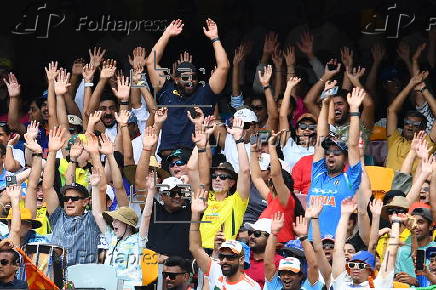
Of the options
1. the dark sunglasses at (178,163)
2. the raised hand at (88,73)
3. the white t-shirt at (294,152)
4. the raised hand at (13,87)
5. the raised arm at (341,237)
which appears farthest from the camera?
the raised hand at (13,87)

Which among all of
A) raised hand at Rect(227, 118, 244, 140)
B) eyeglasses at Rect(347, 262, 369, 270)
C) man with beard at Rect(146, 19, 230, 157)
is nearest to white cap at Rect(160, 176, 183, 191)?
raised hand at Rect(227, 118, 244, 140)

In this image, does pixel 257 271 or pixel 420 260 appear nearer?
pixel 420 260

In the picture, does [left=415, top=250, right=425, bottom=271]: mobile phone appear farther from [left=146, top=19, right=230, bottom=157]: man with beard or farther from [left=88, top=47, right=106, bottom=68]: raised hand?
[left=88, top=47, right=106, bottom=68]: raised hand

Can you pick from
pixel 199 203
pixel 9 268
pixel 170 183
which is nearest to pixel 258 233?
pixel 199 203

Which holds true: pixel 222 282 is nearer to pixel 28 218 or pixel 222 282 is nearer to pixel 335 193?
pixel 335 193

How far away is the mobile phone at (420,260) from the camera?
2005 centimetres

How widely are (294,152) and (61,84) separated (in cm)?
311

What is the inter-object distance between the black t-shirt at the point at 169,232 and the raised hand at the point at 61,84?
3061 millimetres

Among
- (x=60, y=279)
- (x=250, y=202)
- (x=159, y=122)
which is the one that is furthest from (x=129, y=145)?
(x=60, y=279)

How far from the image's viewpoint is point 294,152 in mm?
23156

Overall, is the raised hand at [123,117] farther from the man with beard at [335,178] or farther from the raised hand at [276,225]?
the raised hand at [276,225]

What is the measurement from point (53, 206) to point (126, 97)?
209cm

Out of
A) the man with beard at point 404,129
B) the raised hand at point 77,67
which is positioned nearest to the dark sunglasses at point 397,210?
the man with beard at point 404,129

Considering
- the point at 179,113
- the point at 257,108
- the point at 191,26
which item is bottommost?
the point at 179,113
